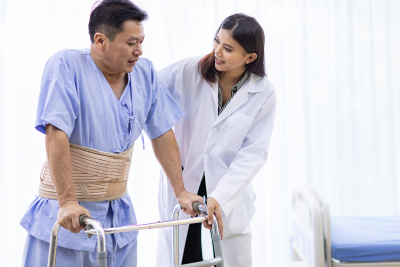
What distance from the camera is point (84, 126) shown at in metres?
1.17

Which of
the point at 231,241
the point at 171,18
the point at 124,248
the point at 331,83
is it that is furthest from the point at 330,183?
the point at 124,248

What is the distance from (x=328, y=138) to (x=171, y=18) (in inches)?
54.3

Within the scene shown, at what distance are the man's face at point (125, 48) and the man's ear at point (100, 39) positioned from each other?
0.04 feet

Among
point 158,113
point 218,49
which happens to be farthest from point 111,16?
point 218,49

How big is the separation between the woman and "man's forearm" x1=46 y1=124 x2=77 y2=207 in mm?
632

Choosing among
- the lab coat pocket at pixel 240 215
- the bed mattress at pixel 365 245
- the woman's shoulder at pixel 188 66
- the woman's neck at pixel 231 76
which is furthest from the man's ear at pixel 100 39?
the bed mattress at pixel 365 245

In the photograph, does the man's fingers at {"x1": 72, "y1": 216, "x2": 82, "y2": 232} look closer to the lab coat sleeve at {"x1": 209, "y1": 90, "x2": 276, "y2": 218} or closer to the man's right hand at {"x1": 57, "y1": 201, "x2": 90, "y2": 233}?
the man's right hand at {"x1": 57, "y1": 201, "x2": 90, "y2": 233}

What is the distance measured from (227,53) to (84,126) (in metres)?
0.66

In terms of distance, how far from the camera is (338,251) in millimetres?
1789

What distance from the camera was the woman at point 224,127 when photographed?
156cm

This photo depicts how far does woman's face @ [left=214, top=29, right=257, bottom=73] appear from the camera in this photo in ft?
5.00

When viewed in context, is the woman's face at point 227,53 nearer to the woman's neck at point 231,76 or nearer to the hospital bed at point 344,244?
the woman's neck at point 231,76

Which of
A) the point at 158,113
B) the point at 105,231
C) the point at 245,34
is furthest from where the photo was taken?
the point at 245,34

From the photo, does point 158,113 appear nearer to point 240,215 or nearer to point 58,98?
point 58,98
